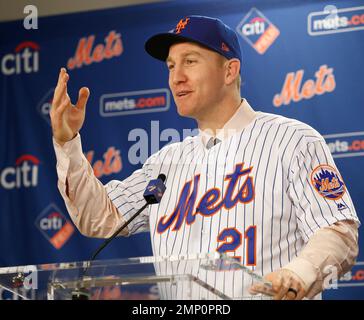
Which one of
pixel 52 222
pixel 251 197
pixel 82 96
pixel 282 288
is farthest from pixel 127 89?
pixel 282 288

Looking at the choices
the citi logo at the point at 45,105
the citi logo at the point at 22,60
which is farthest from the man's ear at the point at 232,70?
the citi logo at the point at 22,60

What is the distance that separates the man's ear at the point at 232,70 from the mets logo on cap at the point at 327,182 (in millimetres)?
517

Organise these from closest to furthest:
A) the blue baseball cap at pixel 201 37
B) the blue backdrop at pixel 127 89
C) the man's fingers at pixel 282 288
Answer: the man's fingers at pixel 282 288 < the blue baseball cap at pixel 201 37 < the blue backdrop at pixel 127 89

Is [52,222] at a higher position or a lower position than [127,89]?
lower

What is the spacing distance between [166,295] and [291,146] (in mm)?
870

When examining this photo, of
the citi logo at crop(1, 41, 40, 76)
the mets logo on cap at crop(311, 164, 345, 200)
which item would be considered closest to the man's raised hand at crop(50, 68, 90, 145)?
the mets logo on cap at crop(311, 164, 345, 200)

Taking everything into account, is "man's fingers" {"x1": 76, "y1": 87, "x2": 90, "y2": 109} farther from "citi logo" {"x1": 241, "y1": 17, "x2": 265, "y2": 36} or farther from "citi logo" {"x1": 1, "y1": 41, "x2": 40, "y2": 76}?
"citi logo" {"x1": 1, "y1": 41, "x2": 40, "y2": 76}

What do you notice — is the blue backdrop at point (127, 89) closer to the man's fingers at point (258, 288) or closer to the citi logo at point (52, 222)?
the citi logo at point (52, 222)

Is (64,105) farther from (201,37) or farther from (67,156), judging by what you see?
(201,37)

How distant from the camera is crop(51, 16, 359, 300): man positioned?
6.90ft

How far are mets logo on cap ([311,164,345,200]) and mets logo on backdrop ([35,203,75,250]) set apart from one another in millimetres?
1536

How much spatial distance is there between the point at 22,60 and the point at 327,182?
196cm

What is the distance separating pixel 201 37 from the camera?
97.1 inches

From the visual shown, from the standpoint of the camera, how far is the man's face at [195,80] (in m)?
2.48
